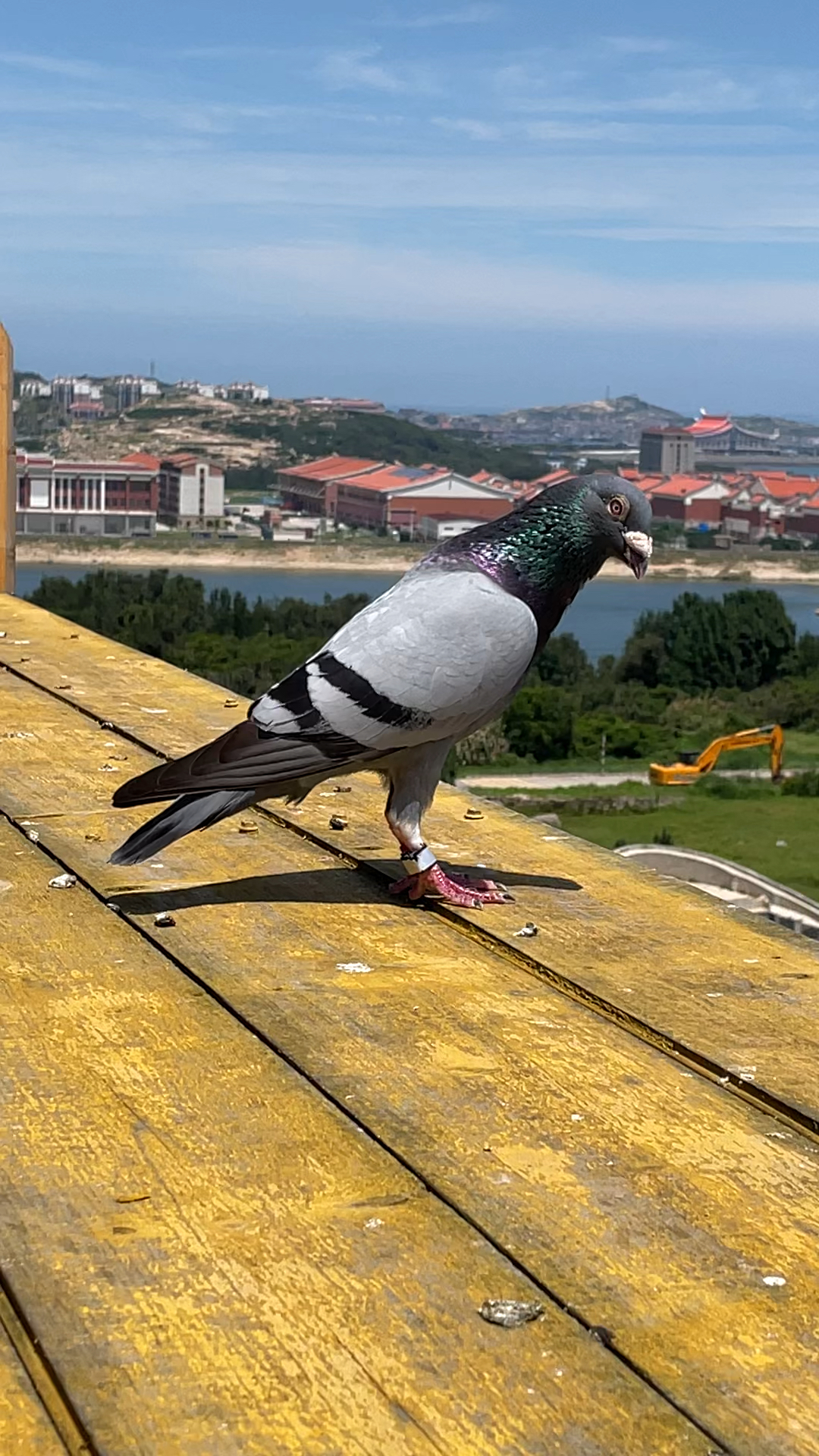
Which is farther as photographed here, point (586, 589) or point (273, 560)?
point (273, 560)

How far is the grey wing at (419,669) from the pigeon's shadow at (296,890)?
0.20 meters

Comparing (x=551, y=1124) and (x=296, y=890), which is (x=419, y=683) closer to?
(x=296, y=890)

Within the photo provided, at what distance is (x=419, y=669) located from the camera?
8.86 ft

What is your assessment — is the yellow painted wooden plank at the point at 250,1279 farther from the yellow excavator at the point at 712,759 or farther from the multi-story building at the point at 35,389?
the multi-story building at the point at 35,389

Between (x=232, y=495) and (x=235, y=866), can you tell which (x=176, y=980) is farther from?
(x=232, y=495)

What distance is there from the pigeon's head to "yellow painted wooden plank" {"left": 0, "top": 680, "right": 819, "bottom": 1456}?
0.67m

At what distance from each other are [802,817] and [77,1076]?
35.9 metres

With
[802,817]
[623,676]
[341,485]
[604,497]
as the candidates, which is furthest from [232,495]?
[604,497]

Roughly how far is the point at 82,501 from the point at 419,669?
341 feet

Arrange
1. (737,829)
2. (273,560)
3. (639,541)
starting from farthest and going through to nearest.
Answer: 1. (273,560)
2. (737,829)
3. (639,541)

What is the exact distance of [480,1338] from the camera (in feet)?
4.07

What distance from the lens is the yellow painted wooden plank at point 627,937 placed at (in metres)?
1.92

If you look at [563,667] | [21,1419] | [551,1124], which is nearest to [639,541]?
[551,1124]

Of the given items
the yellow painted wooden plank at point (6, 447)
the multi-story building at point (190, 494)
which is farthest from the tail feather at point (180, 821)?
the multi-story building at point (190, 494)
